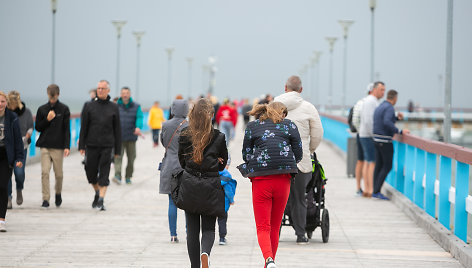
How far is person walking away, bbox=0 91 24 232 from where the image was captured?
34.6ft

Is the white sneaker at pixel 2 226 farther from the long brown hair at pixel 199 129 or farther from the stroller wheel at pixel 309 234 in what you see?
the long brown hair at pixel 199 129

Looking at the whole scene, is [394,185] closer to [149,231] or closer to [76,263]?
[149,231]

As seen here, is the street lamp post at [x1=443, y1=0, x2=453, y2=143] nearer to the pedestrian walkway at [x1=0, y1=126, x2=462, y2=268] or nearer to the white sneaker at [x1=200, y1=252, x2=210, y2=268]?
the pedestrian walkway at [x1=0, y1=126, x2=462, y2=268]

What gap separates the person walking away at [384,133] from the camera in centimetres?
1445

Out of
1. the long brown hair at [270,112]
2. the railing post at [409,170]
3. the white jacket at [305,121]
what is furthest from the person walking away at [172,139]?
the railing post at [409,170]

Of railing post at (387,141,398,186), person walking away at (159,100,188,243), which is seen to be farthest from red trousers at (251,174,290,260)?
railing post at (387,141,398,186)

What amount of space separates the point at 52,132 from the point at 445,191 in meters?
5.52

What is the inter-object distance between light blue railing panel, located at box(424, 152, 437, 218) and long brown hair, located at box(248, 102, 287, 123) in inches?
164

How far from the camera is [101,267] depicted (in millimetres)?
8375

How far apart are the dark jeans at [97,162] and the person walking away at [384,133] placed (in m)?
4.42

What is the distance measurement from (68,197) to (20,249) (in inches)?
211

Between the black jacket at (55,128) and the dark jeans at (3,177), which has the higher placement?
the black jacket at (55,128)

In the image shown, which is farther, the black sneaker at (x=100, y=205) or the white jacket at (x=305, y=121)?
the black sneaker at (x=100, y=205)

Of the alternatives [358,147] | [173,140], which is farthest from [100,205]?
[358,147]
